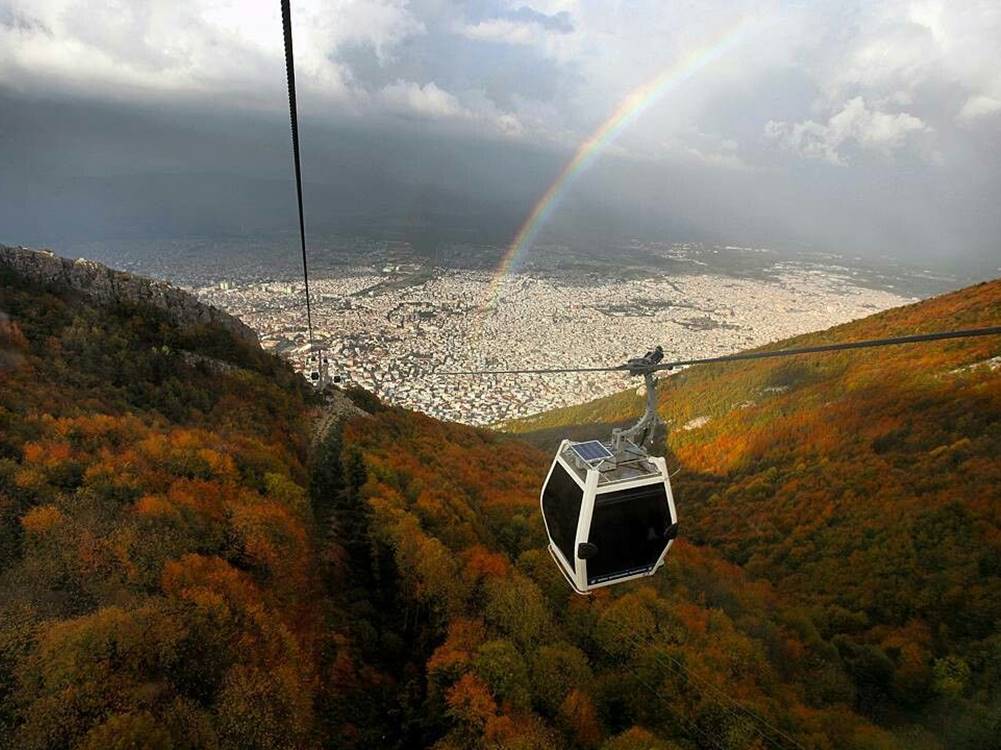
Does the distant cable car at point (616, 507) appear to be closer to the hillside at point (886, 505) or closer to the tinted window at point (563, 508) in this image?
the tinted window at point (563, 508)

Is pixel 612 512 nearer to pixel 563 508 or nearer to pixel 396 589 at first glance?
pixel 563 508

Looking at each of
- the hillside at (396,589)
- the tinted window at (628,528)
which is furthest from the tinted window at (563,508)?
the hillside at (396,589)

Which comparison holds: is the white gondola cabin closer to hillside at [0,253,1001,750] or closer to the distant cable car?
the distant cable car

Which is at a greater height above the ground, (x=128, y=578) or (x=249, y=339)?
(x=249, y=339)

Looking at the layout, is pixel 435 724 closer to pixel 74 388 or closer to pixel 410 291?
pixel 74 388

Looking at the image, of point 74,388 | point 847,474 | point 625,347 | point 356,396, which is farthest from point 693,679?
point 625,347

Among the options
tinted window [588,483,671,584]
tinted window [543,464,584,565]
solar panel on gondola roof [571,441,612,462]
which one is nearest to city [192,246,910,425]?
tinted window [543,464,584,565]
